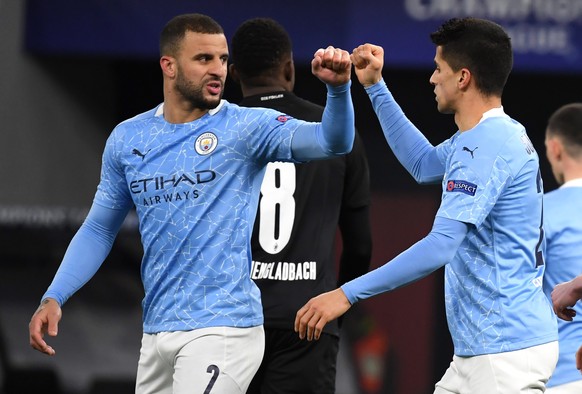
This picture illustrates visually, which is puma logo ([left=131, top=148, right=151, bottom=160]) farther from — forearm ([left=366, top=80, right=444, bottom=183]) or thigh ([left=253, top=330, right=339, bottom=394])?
thigh ([left=253, top=330, right=339, bottom=394])

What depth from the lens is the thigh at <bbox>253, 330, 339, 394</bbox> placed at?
6.13 meters

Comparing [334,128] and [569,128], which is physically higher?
[569,128]

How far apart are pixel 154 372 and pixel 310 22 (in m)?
4.89

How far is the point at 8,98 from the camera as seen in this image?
10172 mm

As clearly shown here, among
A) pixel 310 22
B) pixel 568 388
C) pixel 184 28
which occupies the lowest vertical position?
pixel 568 388

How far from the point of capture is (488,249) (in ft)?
16.0

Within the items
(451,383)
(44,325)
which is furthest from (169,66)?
(451,383)

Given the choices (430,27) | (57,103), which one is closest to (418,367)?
(430,27)

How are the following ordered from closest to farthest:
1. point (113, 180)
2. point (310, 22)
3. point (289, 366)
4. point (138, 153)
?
1. point (138, 153)
2. point (113, 180)
3. point (289, 366)
4. point (310, 22)

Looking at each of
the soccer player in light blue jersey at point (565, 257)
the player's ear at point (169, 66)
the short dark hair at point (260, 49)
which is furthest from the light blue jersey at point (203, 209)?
the soccer player in light blue jersey at point (565, 257)

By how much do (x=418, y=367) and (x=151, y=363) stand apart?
6.16 metres

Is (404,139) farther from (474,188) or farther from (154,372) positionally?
(154,372)

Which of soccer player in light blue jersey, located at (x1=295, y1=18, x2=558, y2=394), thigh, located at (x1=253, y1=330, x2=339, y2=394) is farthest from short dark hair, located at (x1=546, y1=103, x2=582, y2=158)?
thigh, located at (x1=253, y1=330, x2=339, y2=394)

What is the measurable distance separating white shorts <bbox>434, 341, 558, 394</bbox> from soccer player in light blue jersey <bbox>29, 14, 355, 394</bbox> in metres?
0.89
